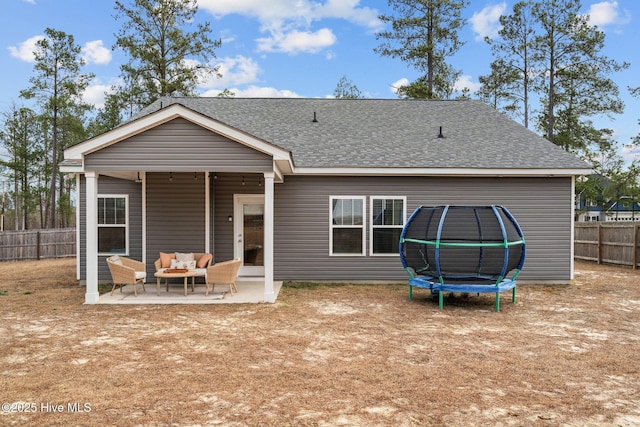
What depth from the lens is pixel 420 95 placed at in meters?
21.5

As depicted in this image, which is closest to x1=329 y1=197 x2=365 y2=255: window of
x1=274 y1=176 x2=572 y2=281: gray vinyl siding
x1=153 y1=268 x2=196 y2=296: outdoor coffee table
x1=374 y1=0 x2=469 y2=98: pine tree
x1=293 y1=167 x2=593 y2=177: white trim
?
x1=274 y1=176 x2=572 y2=281: gray vinyl siding

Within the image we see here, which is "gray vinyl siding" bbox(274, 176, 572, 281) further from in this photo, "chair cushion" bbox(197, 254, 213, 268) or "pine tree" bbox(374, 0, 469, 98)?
"pine tree" bbox(374, 0, 469, 98)

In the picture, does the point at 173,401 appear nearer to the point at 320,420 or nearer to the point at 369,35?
the point at 320,420

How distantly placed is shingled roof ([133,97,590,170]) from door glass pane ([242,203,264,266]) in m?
1.61

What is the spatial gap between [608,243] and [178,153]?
14.7 meters

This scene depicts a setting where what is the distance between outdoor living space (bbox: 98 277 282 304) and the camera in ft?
26.5

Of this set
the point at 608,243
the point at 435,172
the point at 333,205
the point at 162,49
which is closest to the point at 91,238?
the point at 333,205

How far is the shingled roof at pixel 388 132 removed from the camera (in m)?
10.4

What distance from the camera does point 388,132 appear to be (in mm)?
12055

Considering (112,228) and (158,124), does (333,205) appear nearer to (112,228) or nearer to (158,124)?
(158,124)

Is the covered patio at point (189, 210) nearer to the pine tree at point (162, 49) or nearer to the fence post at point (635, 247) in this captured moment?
the fence post at point (635, 247)

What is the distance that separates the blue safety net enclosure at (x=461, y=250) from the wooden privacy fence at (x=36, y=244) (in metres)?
15.4

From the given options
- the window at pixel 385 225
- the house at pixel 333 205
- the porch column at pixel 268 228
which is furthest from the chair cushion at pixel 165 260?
the window at pixel 385 225

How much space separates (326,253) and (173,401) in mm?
6800
